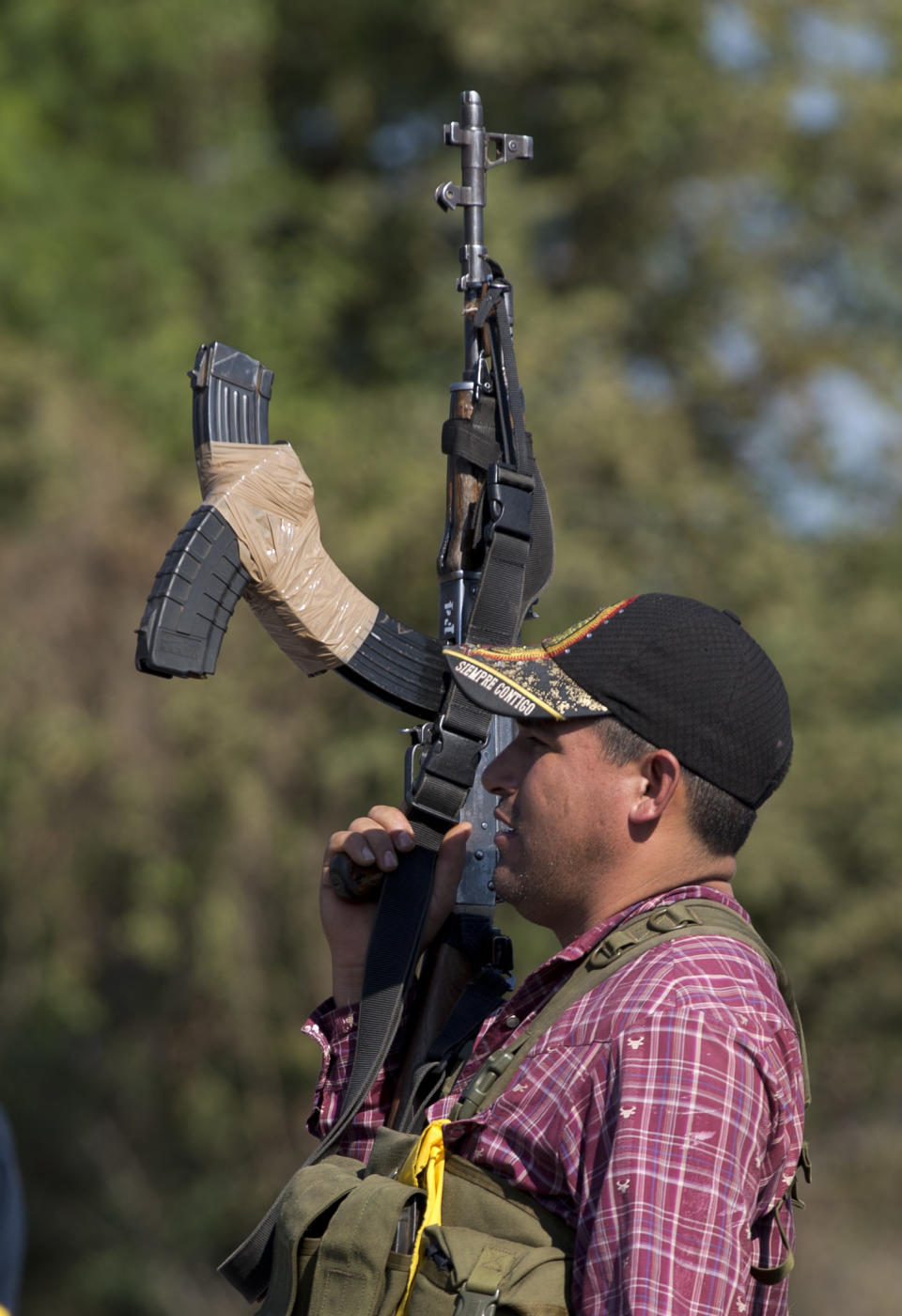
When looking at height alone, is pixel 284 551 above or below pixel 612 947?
above

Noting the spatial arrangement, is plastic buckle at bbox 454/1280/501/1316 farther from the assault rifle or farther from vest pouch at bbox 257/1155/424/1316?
the assault rifle

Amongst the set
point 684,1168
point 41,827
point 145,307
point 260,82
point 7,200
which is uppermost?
point 260,82

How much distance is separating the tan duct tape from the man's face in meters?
0.44

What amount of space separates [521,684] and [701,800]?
0.83 feet

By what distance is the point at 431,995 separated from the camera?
2242 millimetres

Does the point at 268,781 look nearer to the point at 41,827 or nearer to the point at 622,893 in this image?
the point at 41,827

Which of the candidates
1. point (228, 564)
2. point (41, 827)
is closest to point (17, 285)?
point (41, 827)

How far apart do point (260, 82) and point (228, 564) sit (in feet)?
32.1

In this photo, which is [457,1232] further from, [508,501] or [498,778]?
[508,501]

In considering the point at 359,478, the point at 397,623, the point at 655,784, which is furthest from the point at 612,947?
the point at 359,478

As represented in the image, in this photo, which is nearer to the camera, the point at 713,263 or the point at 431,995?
the point at 431,995

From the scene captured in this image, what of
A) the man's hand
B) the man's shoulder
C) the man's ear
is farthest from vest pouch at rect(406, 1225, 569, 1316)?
the man's hand

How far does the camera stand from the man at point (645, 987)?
1543 millimetres

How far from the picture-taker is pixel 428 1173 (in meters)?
1.77
